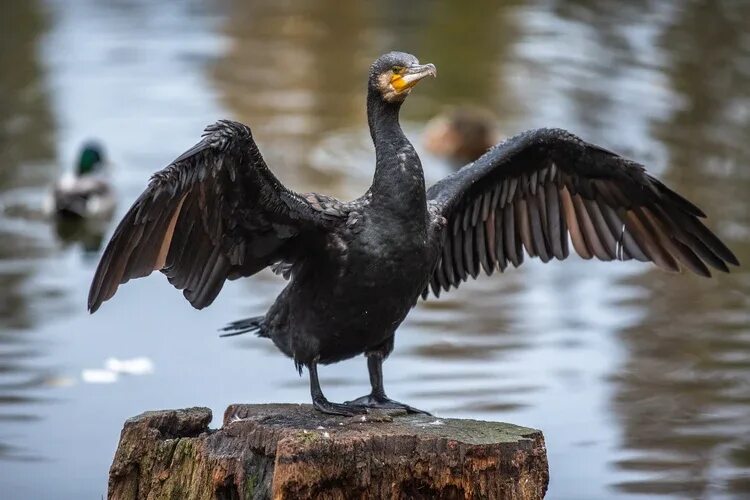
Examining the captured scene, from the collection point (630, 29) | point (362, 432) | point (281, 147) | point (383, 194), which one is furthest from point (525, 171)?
point (630, 29)

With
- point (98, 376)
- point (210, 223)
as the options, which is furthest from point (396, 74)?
point (98, 376)

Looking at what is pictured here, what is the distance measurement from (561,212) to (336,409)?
1.95m

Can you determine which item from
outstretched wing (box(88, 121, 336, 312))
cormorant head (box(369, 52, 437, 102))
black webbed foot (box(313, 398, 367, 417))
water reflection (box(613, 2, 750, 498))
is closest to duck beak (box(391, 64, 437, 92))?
cormorant head (box(369, 52, 437, 102))

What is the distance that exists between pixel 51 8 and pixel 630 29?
878 centimetres

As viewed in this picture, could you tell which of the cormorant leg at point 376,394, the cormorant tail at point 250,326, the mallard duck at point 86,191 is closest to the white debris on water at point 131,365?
the cormorant tail at point 250,326

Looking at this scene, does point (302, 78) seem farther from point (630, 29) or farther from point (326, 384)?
point (326, 384)

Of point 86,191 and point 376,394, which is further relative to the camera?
point 86,191

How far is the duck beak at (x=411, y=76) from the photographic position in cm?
658

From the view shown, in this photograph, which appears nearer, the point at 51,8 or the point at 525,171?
the point at 525,171

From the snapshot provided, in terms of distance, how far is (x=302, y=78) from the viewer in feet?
63.4

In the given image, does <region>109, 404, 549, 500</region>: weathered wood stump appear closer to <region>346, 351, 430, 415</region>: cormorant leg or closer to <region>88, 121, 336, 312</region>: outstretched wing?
<region>346, 351, 430, 415</region>: cormorant leg

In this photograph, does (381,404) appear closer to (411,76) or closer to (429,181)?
(411,76)

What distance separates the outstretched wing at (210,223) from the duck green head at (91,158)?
290 inches

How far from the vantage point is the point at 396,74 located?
22.0 feet
